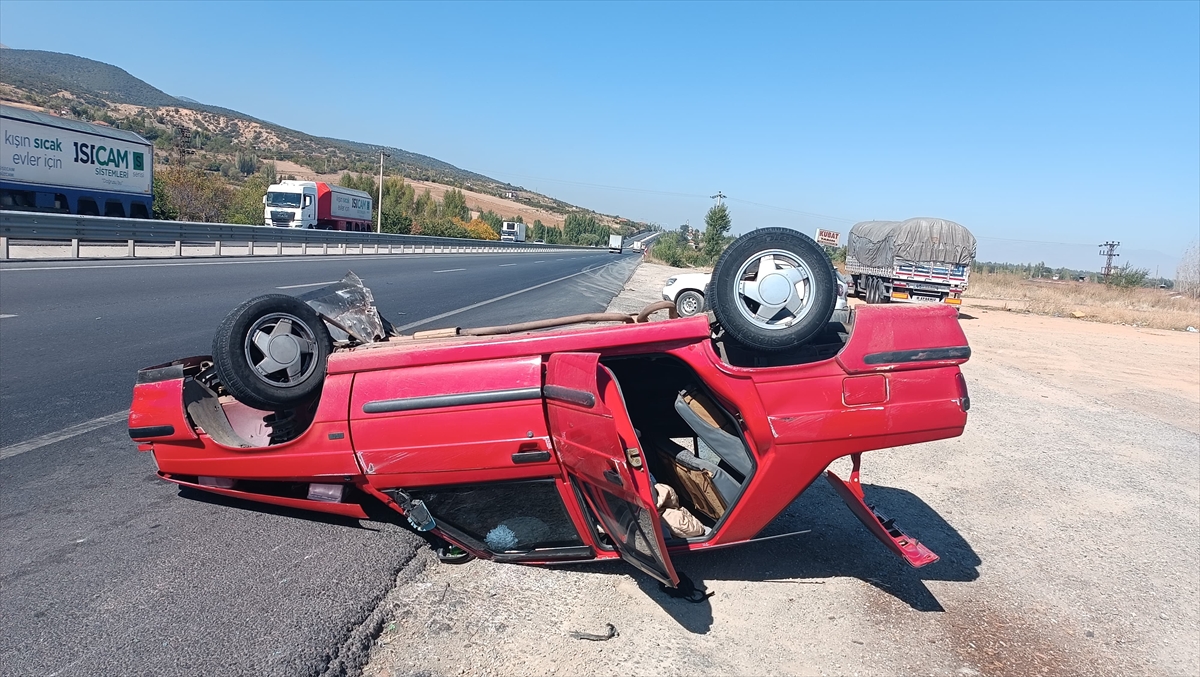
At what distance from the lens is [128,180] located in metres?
28.8

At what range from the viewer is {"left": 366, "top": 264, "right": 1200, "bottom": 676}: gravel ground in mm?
2938

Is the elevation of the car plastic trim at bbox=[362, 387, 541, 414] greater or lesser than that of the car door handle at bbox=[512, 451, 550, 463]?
greater

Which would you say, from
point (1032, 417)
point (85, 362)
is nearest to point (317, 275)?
point (85, 362)

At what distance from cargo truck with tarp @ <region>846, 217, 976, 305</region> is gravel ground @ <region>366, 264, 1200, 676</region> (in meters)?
19.3

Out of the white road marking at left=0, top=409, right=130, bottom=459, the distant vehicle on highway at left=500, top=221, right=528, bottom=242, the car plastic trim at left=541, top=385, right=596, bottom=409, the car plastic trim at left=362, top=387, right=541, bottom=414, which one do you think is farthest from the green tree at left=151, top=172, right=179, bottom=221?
the distant vehicle on highway at left=500, top=221, right=528, bottom=242

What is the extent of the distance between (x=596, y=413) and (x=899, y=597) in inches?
75.3

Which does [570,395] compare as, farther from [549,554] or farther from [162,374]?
[162,374]

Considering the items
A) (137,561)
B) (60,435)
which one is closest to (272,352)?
(137,561)

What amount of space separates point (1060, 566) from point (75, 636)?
4.80 meters

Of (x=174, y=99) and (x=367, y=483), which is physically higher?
(x=174, y=99)

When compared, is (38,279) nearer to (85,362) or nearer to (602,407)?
(85,362)

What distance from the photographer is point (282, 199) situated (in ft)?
141

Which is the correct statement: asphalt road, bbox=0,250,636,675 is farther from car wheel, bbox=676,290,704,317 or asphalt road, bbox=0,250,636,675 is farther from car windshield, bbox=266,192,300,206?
car windshield, bbox=266,192,300,206

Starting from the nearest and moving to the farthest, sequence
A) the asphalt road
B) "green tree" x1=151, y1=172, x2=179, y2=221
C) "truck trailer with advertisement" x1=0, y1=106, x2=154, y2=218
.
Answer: the asphalt road < "truck trailer with advertisement" x1=0, y1=106, x2=154, y2=218 < "green tree" x1=151, y1=172, x2=179, y2=221
